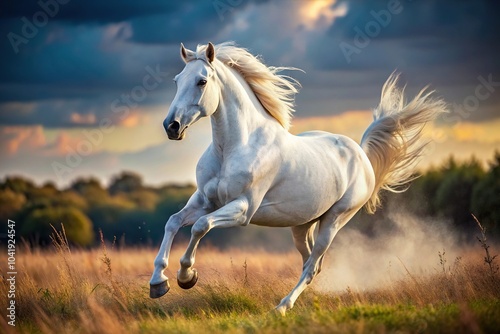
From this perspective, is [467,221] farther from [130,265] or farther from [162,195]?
[162,195]

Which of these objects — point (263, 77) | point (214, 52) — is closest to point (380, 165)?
point (263, 77)

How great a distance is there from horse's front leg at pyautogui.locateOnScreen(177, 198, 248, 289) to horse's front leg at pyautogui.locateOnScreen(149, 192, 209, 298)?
201 millimetres

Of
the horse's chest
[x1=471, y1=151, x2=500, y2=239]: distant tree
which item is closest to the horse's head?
the horse's chest

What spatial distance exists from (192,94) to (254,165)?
940mm

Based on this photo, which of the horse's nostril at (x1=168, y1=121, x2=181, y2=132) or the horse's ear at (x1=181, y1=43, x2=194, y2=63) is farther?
the horse's ear at (x1=181, y1=43, x2=194, y2=63)

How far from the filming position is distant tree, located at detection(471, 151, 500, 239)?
17.3 m

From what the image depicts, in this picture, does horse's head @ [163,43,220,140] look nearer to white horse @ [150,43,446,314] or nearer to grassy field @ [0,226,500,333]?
white horse @ [150,43,446,314]

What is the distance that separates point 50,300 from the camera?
9.12m

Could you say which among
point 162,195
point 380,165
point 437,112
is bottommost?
point 162,195

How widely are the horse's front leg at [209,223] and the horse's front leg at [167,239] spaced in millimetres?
201

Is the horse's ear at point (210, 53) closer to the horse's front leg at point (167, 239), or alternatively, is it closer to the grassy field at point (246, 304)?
the horse's front leg at point (167, 239)

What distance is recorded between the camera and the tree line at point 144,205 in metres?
19.1

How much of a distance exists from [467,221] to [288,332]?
13.6 m

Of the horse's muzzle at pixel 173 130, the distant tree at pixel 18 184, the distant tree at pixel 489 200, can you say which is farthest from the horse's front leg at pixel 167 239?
the distant tree at pixel 18 184
